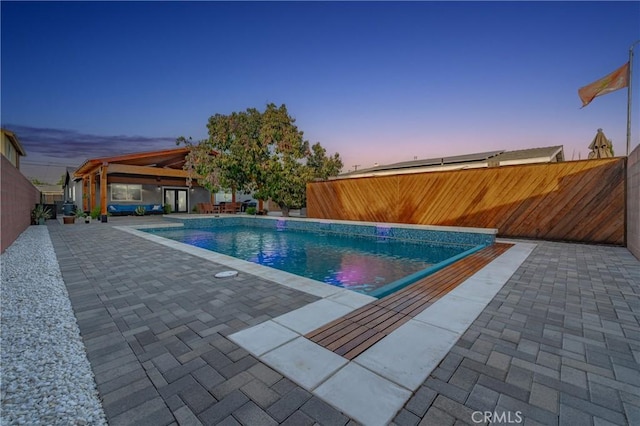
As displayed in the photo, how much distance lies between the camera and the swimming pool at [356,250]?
5.40 meters

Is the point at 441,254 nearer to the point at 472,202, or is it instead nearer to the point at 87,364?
the point at 472,202

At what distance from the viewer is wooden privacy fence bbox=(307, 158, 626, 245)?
731 centimetres

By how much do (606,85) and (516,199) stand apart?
4228mm

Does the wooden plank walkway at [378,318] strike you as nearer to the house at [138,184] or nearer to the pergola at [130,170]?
the pergola at [130,170]

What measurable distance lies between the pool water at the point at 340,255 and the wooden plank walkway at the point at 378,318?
1194 millimetres

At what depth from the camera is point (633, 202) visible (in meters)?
6.17

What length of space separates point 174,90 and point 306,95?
719 centimetres

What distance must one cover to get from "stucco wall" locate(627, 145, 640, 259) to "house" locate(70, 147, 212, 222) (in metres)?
19.5

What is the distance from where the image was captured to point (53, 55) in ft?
38.7

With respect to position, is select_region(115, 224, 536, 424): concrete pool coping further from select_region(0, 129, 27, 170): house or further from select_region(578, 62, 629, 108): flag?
select_region(0, 129, 27, 170): house

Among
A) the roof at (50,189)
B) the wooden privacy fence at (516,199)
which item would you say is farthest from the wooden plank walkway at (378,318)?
the roof at (50,189)

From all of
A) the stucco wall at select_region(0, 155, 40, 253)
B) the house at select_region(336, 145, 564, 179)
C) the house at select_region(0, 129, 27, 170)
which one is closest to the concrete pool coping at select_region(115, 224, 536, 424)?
the stucco wall at select_region(0, 155, 40, 253)

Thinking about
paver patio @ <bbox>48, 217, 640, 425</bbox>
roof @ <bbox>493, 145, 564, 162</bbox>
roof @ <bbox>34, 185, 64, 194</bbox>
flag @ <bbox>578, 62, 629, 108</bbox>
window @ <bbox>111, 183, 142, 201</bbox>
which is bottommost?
paver patio @ <bbox>48, 217, 640, 425</bbox>

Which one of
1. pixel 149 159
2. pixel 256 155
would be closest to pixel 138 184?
pixel 149 159
